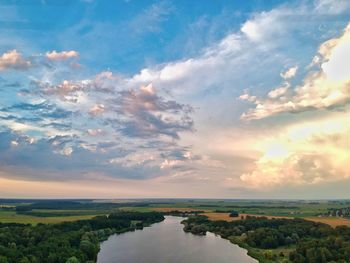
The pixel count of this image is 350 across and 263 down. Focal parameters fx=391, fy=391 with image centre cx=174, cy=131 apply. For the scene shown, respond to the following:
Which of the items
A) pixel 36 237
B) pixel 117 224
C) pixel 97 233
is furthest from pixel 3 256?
pixel 117 224

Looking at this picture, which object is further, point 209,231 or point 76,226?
point 209,231

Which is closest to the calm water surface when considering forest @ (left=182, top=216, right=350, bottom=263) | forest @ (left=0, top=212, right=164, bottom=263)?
forest @ (left=0, top=212, right=164, bottom=263)

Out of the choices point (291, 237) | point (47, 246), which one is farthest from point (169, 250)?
point (291, 237)

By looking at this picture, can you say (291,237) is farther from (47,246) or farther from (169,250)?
(47,246)

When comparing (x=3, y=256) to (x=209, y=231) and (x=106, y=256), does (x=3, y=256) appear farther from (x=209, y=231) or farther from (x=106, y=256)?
(x=209, y=231)

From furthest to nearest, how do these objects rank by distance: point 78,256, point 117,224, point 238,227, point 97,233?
1. point 117,224
2. point 238,227
3. point 97,233
4. point 78,256

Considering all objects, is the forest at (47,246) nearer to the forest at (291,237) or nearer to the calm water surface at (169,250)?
the calm water surface at (169,250)

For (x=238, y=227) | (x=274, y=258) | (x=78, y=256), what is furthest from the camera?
(x=238, y=227)

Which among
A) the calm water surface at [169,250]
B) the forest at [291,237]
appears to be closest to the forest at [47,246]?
the calm water surface at [169,250]
